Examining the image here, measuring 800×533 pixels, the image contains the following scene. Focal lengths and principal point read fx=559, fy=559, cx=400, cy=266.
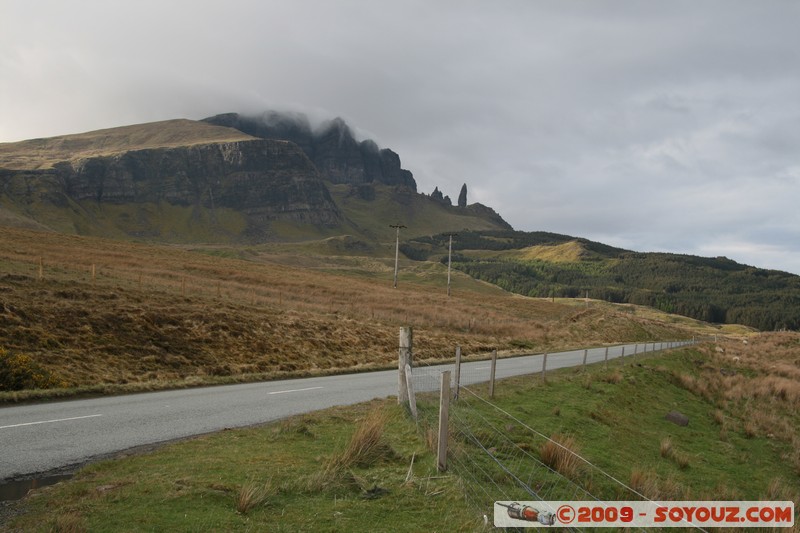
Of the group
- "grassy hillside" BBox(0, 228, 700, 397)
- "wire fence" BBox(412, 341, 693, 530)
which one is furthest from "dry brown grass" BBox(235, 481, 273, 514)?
"grassy hillside" BBox(0, 228, 700, 397)

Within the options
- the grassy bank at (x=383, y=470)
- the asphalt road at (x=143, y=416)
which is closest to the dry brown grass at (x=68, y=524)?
the grassy bank at (x=383, y=470)

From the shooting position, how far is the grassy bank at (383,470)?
6.55 m

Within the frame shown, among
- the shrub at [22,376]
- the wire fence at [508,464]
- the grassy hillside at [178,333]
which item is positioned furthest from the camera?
the grassy hillside at [178,333]

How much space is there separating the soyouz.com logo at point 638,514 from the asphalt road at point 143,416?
23.2 feet

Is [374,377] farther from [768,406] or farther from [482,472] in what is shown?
[768,406]

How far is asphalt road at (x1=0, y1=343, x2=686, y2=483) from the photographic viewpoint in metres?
9.55

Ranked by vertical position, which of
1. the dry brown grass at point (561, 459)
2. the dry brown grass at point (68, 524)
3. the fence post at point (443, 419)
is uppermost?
the fence post at point (443, 419)

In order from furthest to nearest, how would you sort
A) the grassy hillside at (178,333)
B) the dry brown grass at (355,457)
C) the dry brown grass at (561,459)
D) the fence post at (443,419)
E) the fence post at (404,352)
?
the grassy hillside at (178,333) < the fence post at (404,352) < the dry brown grass at (561,459) < the fence post at (443,419) < the dry brown grass at (355,457)

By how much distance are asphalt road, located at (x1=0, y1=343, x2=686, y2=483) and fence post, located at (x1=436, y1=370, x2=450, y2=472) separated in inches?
226

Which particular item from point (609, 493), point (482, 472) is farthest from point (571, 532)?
point (609, 493)

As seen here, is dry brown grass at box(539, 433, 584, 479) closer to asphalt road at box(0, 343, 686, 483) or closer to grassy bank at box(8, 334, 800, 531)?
grassy bank at box(8, 334, 800, 531)

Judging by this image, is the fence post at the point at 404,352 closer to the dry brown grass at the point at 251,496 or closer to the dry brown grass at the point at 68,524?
the dry brown grass at the point at 251,496

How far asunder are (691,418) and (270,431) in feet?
57.1

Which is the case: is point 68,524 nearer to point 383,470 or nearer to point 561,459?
point 383,470
